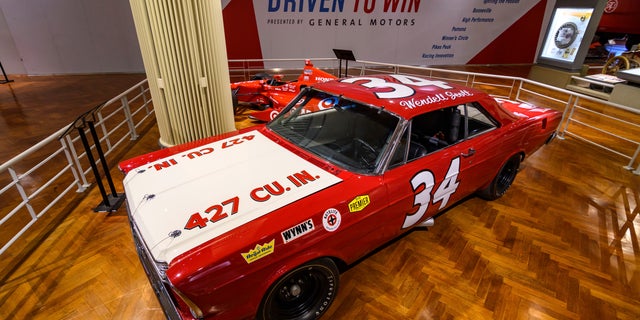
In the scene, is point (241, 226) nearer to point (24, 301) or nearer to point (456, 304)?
point (456, 304)

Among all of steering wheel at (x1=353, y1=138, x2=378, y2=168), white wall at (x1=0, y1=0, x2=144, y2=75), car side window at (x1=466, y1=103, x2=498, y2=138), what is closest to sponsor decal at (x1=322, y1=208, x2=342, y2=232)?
steering wheel at (x1=353, y1=138, x2=378, y2=168)

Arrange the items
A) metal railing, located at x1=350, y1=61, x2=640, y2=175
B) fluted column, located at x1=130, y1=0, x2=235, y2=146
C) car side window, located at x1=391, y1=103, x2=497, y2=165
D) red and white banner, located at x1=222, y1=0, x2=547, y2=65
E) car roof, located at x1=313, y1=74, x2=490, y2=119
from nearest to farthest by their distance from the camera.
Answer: car roof, located at x1=313, y1=74, x2=490, y2=119 < car side window, located at x1=391, y1=103, x2=497, y2=165 < fluted column, located at x1=130, y1=0, x2=235, y2=146 < metal railing, located at x1=350, y1=61, x2=640, y2=175 < red and white banner, located at x1=222, y1=0, x2=547, y2=65

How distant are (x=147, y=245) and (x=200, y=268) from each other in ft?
1.36

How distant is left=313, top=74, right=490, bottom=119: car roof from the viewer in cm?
237

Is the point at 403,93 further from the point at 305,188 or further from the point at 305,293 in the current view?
the point at 305,293

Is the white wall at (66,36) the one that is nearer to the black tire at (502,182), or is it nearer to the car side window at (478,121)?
the car side window at (478,121)

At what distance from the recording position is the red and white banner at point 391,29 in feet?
32.2

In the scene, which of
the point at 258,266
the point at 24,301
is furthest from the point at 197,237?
the point at 24,301

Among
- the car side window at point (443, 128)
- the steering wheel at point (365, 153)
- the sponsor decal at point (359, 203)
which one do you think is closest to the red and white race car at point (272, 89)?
the car side window at point (443, 128)

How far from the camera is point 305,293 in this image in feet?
6.99

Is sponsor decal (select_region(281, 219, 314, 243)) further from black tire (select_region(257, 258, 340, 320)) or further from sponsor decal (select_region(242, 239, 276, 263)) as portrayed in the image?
black tire (select_region(257, 258, 340, 320))

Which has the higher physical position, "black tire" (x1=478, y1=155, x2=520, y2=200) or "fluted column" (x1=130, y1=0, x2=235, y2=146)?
"fluted column" (x1=130, y1=0, x2=235, y2=146)

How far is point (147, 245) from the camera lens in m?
1.62

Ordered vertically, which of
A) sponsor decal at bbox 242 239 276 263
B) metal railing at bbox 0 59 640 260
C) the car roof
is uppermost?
the car roof
